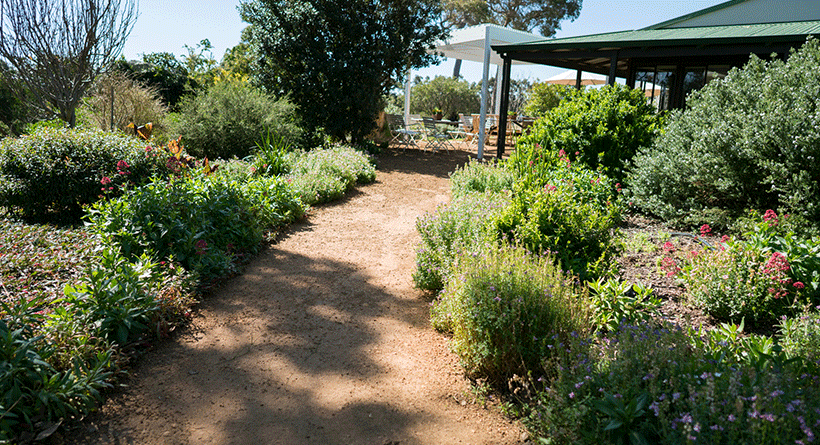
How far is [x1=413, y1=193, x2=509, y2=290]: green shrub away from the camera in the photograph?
442 cm

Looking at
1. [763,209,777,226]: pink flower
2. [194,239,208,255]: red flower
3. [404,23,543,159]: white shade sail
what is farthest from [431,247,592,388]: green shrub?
[404,23,543,159]: white shade sail

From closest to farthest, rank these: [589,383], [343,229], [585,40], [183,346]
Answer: [589,383]
[183,346]
[343,229]
[585,40]

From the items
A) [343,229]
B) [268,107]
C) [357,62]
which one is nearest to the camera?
[343,229]

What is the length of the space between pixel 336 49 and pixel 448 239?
10.4m

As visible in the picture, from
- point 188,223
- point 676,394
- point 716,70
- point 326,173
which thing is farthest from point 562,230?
point 716,70

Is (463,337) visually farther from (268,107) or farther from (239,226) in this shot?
(268,107)

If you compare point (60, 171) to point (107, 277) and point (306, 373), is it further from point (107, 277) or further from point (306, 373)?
point (306, 373)

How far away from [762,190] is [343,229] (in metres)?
4.82

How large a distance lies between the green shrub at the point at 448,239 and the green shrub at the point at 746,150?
6.89 feet

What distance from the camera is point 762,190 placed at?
492 cm

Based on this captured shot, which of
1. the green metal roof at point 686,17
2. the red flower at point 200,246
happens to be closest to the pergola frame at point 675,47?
the green metal roof at point 686,17

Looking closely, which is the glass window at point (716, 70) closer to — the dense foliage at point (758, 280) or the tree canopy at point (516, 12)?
the dense foliage at point (758, 280)

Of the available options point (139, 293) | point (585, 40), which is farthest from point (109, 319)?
point (585, 40)

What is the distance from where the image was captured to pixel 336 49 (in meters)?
13.7
